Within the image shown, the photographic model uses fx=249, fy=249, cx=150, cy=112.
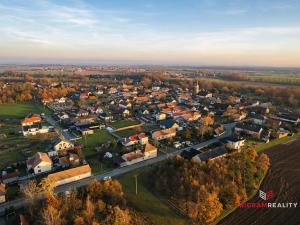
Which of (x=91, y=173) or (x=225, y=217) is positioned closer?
(x=225, y=217)

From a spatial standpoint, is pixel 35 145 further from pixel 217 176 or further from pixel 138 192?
pixel 217 176

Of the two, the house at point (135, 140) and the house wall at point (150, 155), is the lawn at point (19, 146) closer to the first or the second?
the house at point (135, 140)

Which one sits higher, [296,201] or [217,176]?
[217,176]

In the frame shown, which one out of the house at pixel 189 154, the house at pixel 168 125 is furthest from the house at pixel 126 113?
the house at pixel 189 154

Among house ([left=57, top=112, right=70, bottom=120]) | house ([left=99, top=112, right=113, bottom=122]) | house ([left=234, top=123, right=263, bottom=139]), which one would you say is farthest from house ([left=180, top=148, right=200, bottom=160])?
house ([left=57, top=112, right=70, bottom=120])

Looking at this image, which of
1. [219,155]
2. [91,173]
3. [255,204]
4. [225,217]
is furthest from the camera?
[219,155]

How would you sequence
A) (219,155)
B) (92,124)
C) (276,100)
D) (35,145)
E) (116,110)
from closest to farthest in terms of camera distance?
(219,155)
(35,145)
(92,124)
(116,110)
(276,100)

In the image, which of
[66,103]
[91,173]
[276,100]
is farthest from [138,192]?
[276,100]

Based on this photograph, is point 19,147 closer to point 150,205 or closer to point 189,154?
point 150,205
